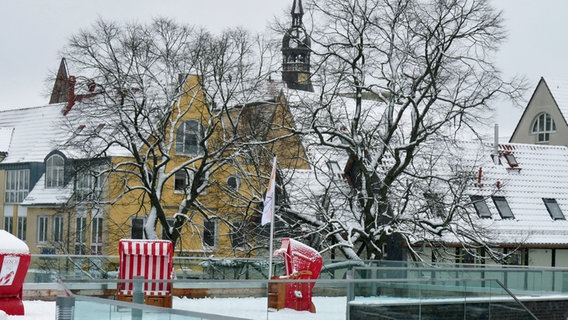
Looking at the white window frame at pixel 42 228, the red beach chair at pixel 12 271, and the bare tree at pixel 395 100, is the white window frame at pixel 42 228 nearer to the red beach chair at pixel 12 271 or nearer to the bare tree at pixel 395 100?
the bare tree at pixel 395 100

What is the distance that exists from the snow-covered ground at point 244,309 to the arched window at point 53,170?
42345 mm

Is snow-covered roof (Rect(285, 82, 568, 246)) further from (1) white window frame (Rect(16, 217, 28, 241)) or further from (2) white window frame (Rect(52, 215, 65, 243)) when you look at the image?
(1) white window frame (Rect(16, 217, 28, 241))

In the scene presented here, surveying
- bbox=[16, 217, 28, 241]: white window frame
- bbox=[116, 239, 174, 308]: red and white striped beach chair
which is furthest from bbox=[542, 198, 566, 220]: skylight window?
bbox=[116, 239, 174, 308]: red and white striped beach chair

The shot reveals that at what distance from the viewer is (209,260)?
30.7 metres

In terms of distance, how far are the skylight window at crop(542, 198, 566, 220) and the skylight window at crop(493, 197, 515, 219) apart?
2.94 m

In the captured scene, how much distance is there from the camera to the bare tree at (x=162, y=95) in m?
43.8

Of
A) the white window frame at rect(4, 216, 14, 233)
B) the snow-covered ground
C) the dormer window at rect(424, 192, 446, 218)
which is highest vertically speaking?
the dormer window at rect(424, 192, 446, 218)

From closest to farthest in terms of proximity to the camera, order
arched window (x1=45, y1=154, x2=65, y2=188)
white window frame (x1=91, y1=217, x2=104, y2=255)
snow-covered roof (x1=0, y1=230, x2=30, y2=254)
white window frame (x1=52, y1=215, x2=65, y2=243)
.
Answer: snow-covered roof (x1=0, y1=230, x2=30, y2=254) → white window frame (x1=91, y1=217, x2=104, y2=255) → white window frame (x1=52, y1=215, x2=65, y2=243) → arched window (x1=45, y1=154, x2=65, y2=188)

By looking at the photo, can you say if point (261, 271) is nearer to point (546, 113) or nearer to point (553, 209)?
point (553, 209)

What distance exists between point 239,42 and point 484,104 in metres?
11.5

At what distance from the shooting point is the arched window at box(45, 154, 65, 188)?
2564 inches

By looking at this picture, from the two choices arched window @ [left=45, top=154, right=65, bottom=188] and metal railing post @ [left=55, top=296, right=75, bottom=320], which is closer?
metal railing post @ [left=55, top=296, right=75, bottom=320]

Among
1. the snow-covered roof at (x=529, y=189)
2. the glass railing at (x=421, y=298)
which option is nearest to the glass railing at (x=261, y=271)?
the glass railing at (x=421, y=298)

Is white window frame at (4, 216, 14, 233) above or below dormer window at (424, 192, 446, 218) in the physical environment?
below
